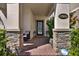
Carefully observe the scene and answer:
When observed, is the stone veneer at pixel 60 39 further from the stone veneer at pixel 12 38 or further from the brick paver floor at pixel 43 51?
the stone veneer at pixel 12 38

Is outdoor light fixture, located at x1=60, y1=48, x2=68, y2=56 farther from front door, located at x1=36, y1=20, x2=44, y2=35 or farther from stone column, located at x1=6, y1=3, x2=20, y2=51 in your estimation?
stone column, located at x1=6, y1=3, x2=20, y2=51

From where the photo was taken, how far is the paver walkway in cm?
→ 479

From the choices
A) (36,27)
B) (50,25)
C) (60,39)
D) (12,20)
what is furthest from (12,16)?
(60,39)

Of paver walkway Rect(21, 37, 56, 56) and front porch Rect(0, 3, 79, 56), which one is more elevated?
front porch Rect(0, 3, 79, 56)

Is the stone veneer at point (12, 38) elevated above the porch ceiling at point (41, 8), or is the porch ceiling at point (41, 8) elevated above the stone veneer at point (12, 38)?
the porch ceiling at point (41, 8)

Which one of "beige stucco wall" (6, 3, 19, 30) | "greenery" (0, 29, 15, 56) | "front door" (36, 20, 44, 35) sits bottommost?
"greenery" (0, 29, 15, 56)

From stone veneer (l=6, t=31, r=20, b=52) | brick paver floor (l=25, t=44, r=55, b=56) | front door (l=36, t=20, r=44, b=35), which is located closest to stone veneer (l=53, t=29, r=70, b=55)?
brick paver floor (l=25, t=44, r=55, b=56)

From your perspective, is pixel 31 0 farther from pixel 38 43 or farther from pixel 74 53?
pixel 74 53

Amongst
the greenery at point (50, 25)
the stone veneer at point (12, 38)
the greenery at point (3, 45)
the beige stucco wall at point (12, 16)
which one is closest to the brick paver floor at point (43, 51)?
the greenery at point (50, 25)

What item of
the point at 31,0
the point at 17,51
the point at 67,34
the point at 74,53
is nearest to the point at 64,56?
the point at 74,53

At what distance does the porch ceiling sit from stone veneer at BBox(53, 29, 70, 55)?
20.0 inches

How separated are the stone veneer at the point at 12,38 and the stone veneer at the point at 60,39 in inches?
35.5

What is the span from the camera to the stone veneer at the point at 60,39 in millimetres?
4806

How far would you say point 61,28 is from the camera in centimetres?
485
